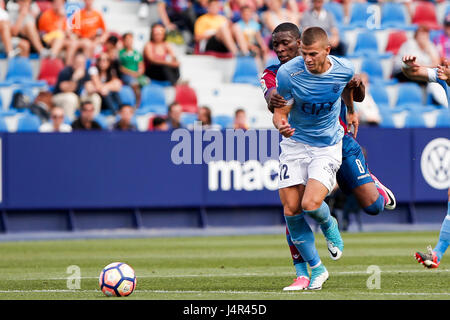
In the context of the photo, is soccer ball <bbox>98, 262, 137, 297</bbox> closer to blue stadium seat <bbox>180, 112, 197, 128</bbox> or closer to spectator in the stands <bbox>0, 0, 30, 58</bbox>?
blue stadium seat <bbox>180, 112, 197, 128</bbox>

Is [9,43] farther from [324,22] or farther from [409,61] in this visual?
[409,61]

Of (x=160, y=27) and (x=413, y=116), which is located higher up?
(x=160, y=27)

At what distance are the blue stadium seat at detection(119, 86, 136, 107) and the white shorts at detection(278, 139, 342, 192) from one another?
11.1 meters

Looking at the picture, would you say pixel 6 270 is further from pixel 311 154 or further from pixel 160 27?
pixel 160 27

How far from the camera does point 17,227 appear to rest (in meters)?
18.2

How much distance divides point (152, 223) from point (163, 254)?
446cm

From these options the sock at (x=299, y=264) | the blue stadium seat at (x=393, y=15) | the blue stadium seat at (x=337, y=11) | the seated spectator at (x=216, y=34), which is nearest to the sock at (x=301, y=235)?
the sock at (x=299, y=264)

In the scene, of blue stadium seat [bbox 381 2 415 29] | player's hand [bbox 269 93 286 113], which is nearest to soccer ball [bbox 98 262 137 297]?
player's hand [bbox 269 93 286 113]

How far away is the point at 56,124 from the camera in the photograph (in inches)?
728

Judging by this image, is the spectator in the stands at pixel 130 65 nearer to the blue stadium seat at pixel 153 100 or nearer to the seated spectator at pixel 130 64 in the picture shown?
the seated spectator at pixel 130 64

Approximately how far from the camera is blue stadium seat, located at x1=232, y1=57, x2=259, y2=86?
22375mm

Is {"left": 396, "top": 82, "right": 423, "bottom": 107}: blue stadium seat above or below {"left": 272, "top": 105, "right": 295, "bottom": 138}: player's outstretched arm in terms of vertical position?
below

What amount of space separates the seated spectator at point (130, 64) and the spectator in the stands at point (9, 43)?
197 centimetres
